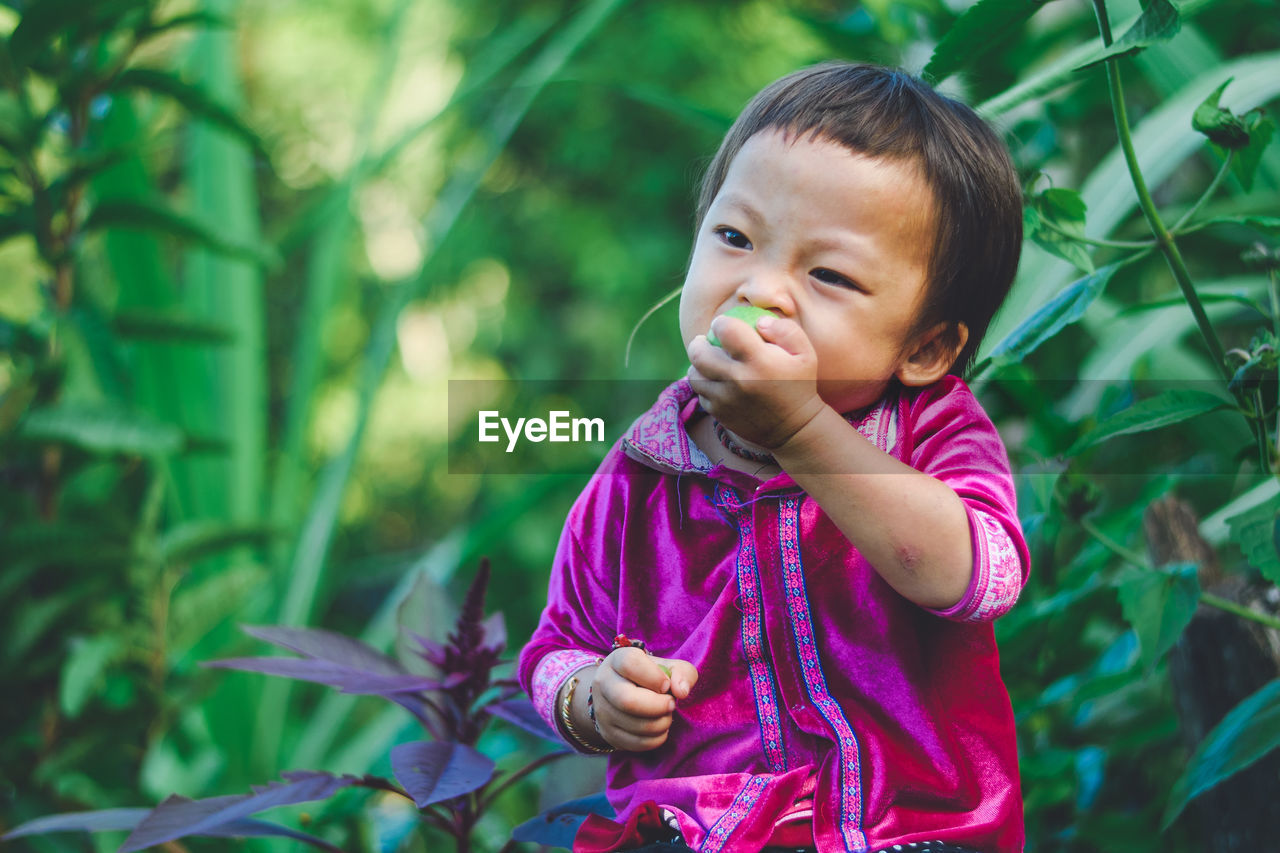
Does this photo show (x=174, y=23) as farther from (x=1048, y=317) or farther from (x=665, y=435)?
(x=1048, y=317)

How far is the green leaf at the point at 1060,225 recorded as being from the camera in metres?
0.62

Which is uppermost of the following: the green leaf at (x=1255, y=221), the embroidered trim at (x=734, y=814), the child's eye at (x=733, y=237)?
the green leaf at (x=1255, y=221)

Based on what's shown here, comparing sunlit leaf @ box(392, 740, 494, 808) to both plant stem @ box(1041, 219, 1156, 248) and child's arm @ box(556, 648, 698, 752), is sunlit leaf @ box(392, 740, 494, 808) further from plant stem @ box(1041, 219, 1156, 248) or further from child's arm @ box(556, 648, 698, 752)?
plant stem @ box(1041, 219, 1156, 248)

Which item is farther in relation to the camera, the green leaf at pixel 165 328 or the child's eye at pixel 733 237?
the green leaf at pixel 165 328

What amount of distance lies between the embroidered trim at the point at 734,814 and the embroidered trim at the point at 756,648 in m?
0.02

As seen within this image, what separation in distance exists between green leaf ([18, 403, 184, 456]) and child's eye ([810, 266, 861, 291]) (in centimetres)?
69

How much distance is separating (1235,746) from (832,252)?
433 mm

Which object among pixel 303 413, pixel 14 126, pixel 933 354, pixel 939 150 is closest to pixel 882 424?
pixel 933 354

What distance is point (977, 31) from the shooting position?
2.01 ft

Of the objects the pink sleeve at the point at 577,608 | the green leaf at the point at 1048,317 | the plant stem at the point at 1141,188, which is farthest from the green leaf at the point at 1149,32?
the pink sleeve at the point at 577,608

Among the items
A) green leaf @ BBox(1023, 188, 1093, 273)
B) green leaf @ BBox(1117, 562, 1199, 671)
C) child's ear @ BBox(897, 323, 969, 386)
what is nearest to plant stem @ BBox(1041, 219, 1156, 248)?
green leaf @ BBox(1023, 188, 1093, 273)

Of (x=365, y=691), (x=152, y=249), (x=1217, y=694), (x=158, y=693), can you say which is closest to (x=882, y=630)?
(x=365, y=691)

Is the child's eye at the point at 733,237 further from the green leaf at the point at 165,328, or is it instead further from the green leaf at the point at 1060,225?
the green leaf at the point at 165,328

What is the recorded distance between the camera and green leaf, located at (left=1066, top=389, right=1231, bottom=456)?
621 mm
